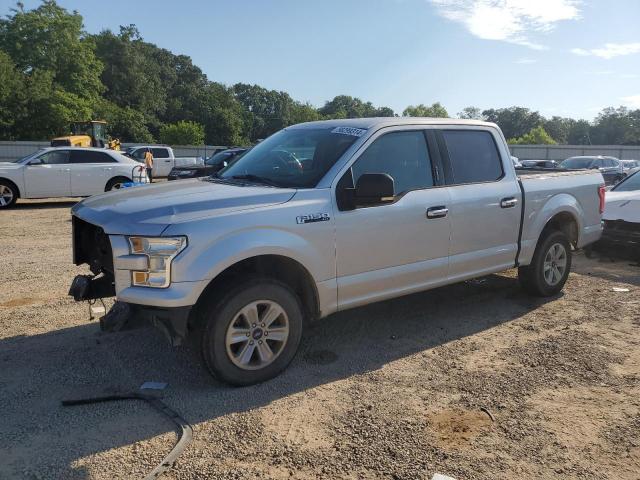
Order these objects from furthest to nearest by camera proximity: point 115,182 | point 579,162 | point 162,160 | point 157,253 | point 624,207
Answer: point 162,160 → point 579,162 → point 115,182 → point 624,207 → point 157,253

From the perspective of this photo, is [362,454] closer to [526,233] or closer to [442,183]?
[442,183]

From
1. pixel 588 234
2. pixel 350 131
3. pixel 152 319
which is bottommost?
pixel 152 319

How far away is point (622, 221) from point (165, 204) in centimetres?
719

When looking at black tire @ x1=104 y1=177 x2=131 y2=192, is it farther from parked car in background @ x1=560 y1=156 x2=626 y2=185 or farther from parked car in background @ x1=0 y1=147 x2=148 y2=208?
parked car in background @ x1=560 y1=156 x2=626 y2=185

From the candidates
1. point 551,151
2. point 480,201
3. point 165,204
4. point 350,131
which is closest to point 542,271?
point 480,201

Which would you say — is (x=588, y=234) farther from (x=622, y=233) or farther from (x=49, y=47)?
(x=49, y=47)

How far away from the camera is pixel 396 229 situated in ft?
14.6

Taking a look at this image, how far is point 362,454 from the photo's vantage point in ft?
10.2

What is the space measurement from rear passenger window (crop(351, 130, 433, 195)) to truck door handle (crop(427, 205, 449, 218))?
0.22 metres

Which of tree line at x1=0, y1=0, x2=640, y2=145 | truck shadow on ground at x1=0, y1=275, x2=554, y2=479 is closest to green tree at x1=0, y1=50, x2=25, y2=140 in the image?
tree line at x1=0, y1=0, x2=640, y2=145

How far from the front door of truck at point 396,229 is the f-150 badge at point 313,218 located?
10 cm

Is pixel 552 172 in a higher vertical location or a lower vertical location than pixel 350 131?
lower

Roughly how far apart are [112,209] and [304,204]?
53.5 inches

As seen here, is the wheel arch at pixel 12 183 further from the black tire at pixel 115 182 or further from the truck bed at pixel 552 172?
the truck bed at pixel 552 172
